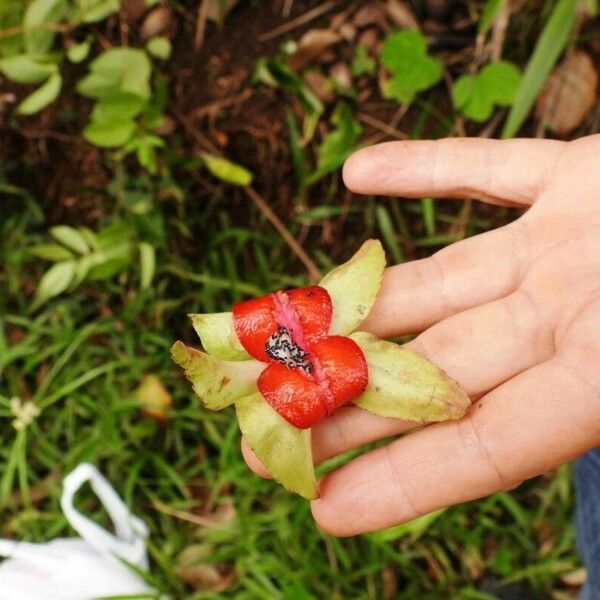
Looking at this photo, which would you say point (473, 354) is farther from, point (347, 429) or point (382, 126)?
point (382, 126)

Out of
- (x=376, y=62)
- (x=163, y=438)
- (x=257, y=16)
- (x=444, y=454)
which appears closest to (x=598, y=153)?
(x=444, y=454)

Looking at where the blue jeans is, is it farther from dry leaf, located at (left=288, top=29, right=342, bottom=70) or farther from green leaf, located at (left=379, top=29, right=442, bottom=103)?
dry leaf, located at (left=288, top=29, right=342, bottom=70)

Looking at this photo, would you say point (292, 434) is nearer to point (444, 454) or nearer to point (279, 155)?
point (444, 454)

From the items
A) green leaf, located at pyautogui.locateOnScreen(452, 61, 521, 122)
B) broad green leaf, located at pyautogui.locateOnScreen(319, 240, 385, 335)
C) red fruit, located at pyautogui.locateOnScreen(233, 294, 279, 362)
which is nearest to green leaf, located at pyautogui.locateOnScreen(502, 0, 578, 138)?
green leaf, located at pyautogui.locateOnScreen(452, 61, 521, 122)

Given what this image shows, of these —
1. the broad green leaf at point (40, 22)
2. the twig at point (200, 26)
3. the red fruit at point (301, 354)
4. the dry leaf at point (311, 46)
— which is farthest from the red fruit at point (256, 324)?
the twig at point (200, 26)

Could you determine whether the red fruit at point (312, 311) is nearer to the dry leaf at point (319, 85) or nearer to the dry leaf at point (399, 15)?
the dry leaf at point (319, 85)

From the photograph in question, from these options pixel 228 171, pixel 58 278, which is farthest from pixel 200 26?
pixel 58 278
